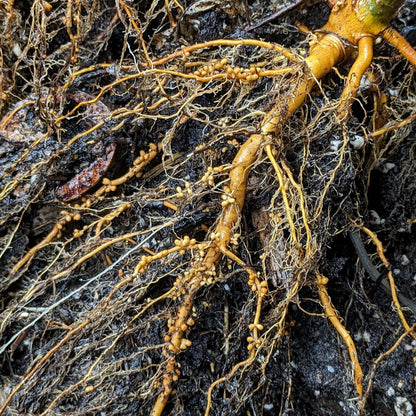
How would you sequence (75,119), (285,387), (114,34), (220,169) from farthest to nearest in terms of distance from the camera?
(114,34)
(75,119)
(285,387)
(220,169)

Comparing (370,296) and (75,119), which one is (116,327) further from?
(370,296)

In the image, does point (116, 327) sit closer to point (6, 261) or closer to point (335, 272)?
point (6, 261)

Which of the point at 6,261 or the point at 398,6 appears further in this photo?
the point at 6,261

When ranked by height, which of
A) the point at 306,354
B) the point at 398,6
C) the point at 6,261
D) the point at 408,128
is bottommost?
the point at 6,261

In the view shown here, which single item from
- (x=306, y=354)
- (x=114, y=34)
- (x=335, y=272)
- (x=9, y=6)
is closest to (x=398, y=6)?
(x=335, y=272)

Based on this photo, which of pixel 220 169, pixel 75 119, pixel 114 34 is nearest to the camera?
pixel 220 169

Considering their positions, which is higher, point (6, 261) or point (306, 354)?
point (306, 354)

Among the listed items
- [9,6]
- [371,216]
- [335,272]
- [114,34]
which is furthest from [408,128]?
[9,6]
